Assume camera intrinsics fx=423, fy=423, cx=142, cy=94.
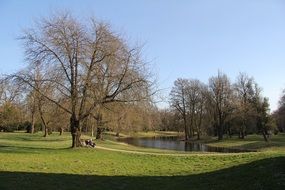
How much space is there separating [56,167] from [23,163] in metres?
2.10

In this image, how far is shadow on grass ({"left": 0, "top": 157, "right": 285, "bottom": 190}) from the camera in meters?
12.8

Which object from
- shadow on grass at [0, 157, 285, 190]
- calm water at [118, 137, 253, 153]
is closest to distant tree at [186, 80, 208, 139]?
calm water at [118, 137, 253, 153]

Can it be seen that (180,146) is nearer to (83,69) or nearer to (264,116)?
(264,116)

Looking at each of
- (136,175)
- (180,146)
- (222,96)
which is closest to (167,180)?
(136,175)

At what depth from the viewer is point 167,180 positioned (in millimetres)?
15797

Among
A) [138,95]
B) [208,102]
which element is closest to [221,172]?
[138,95]

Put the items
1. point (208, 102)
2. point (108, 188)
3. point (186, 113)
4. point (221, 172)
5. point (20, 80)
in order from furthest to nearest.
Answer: point (186, 113), point (208, 102), point (20, 80), point (221, 172), point (108, 188)

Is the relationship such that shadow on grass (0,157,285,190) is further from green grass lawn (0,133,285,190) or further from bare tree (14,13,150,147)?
bare tree (14,13,150,147)

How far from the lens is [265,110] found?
2648 inches

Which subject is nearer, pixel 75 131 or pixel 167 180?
pixel 167 180

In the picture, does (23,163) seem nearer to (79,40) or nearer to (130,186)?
(130,186)

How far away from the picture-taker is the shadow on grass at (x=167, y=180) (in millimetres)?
12773

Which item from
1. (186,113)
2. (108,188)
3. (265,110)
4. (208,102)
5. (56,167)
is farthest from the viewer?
(186,113)

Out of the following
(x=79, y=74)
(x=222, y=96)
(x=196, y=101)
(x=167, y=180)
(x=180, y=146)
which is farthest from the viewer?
(x=196, y=101)
